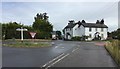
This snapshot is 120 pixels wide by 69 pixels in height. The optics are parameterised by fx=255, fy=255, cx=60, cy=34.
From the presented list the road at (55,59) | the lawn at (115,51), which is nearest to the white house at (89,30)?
the lawn at (115,51)

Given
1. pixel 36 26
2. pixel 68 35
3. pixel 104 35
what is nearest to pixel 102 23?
pixel 104 35

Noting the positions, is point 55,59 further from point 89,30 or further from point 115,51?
point 89,30

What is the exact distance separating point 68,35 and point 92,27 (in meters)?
12.1

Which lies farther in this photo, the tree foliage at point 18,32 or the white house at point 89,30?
the white house at point 89,30

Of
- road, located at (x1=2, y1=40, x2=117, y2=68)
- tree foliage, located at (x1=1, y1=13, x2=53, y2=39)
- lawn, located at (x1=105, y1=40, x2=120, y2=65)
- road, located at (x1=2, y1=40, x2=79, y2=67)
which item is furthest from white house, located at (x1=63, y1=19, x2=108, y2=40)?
road, located at (x1=2, y1=40, x2=117, y2=68)

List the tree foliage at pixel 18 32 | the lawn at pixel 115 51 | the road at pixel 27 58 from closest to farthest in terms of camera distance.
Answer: the road at pixel 27 58
the lawn at pixel 115 51
the tree foliage at pixel 18 32

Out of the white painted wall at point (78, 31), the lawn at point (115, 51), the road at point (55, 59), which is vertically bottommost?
the road at point (55, 59)

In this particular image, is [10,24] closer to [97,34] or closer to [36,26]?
[36,26]

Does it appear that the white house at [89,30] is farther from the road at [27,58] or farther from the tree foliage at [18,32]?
the road at [27,58]

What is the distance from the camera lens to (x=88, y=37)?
281 ft

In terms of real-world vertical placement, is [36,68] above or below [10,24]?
below

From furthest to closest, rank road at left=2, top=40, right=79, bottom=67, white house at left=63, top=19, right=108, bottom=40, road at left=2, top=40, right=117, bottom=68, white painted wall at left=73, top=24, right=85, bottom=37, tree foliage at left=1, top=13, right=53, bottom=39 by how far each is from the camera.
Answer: white painted wall at left=73, top=24, right=85, bottom=37 < white house at left=63, top=19, right=108, bottom=40 < tree foliage at left=1, top=13, right=53, bottom=39 < road at left=2, top=40, right=117, bottom=68 < road at left=2, top=40, right=79, bottom=67

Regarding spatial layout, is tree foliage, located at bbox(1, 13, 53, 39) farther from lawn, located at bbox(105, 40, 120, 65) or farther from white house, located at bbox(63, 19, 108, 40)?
lawn, located at bbox(105, 40, 120, 65)

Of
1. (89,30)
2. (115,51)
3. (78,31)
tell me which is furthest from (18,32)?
(115,51)
